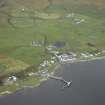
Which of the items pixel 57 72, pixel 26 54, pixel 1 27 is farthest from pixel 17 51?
pixel 1 27

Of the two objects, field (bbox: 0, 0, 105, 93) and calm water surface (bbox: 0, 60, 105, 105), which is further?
field (bbox: 0, 0, 105, 93)

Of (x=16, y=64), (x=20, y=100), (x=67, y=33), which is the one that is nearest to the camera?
(x=20, y=100)

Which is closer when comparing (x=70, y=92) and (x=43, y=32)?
(x=70, y=92)

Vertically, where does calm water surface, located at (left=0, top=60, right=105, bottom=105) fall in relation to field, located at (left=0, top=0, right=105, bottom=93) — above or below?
above

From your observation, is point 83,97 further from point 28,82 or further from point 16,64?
point 16,64

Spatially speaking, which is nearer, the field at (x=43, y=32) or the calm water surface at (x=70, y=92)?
the calm water surface at (x=70, y=92)
